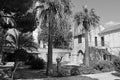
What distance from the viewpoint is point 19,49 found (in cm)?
2344

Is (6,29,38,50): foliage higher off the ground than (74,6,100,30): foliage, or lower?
lower

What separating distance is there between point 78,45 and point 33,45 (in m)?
13.2

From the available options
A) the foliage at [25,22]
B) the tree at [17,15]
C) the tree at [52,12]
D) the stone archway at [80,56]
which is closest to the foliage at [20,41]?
the tree at [52,12]

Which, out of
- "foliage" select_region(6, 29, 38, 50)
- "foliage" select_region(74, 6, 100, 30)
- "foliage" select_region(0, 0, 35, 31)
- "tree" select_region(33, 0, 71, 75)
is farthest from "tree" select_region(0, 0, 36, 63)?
"foliage" select_region(74, 6, 100, 30)

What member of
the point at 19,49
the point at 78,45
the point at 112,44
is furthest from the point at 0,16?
the point at 78,45

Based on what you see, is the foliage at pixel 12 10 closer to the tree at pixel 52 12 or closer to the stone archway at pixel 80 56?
the tree at pixel 52 12

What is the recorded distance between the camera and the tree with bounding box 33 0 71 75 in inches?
567

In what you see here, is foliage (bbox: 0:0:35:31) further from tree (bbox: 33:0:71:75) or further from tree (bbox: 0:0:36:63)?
tree (bbox: 33:0:71:75)

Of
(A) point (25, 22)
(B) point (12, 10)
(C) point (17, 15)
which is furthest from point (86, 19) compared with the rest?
(B) point (12, 10)

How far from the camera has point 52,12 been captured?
48.2 ft

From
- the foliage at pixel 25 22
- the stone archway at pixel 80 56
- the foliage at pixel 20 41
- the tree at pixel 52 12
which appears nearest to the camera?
the foliage at pixel 25 22

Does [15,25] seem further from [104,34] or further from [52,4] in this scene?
[104,34]

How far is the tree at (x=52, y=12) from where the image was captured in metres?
14.4

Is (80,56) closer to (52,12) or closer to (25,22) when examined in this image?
(52,12)
